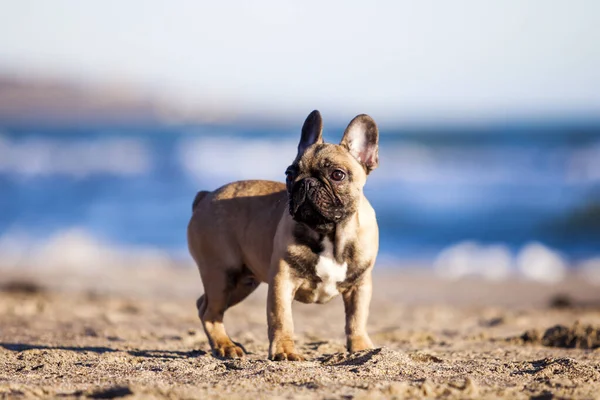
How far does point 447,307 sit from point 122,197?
15790 millimetres

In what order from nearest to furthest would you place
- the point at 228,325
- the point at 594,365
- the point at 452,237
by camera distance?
1. the point at 594,365
2. the point at 228,325
3. the point at 452,237

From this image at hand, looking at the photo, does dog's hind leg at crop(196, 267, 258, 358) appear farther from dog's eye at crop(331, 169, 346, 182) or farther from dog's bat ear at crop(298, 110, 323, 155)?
dog's eye at crop(331, 169, 346, 182)

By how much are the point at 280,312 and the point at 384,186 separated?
66.7ft

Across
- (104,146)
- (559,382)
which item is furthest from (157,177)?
(559,382)

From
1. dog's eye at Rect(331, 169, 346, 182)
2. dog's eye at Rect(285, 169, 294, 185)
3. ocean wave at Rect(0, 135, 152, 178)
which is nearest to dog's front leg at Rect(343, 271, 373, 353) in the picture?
dog's eye at Rect(331, 169, 346, 182)

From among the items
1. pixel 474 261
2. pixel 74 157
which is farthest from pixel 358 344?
pixel 74 157

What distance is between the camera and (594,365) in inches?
208

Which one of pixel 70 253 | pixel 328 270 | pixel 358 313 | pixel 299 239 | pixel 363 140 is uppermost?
pixel 363 140

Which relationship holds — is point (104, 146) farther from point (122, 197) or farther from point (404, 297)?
point (404, 297)

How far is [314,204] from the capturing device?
5.06 meters

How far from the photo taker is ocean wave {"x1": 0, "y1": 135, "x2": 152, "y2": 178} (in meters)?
30.0

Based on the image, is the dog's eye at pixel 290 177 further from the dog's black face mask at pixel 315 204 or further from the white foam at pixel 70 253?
the white foam at pixel 70 253

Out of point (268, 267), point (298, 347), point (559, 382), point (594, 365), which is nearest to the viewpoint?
point (559, 382)

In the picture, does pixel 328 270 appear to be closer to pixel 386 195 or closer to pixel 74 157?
pixel 386 195
